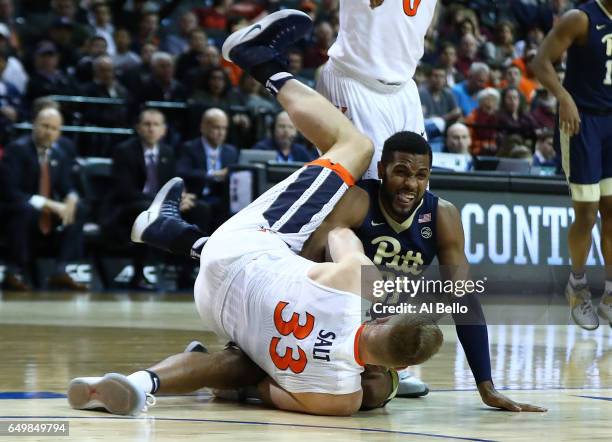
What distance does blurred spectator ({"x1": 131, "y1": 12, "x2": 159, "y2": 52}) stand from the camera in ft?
47.2

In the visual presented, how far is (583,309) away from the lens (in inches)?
319

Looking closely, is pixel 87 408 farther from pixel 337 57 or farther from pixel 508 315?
pixel 508 315

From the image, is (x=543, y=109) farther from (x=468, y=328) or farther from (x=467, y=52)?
(x=468, y=328)

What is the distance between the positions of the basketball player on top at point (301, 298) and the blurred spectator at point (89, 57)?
7762 mm

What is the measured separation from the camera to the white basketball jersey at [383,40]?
5.67 metres

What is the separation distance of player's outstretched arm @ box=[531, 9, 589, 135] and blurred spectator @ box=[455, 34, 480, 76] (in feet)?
25.9

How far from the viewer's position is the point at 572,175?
8.11 m

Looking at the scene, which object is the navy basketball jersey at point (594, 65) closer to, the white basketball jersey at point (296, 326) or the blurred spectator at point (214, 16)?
the white basketball jersey at point (296, 326)

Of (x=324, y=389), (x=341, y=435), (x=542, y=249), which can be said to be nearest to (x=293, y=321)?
(x=324, y=389)

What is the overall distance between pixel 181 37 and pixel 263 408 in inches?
428

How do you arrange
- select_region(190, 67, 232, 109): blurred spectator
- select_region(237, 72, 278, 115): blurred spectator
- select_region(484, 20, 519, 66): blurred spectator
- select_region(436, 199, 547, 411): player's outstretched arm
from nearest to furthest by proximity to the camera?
1. select_region(436, 199, 547, 411): player's outstretched arm
2. select_region(190, 67, 232, 109): blurred spectator
3. select_region(237, 72, 278, 115): blurred spectator
4. select_region(484, 20, 519, 66): blurred spectator

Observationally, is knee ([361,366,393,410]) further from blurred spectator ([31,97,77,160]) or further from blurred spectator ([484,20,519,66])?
blurred spectator ([484,20,519,66])

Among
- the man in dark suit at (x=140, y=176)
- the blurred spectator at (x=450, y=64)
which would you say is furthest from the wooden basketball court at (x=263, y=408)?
the blurred spectator at (x=450, y=64)

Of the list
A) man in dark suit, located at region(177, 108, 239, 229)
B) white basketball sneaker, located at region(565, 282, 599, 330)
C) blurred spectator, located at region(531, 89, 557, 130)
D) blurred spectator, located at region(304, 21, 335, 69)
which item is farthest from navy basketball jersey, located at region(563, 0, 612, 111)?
blurred spectator, located at region(304, 21, 335, 69)
